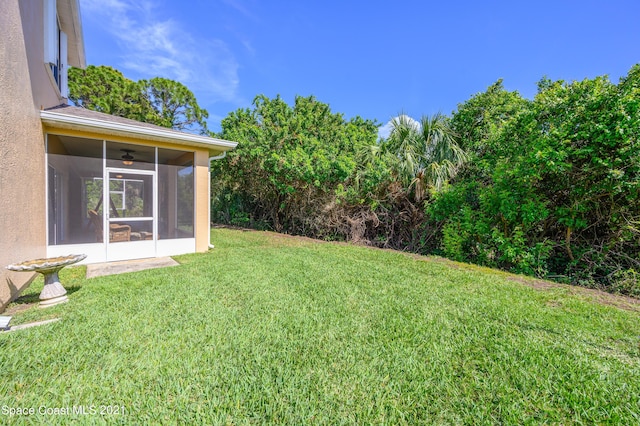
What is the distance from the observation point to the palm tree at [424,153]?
841 cm

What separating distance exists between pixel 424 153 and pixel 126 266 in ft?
30.0

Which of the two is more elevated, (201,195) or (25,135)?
(25,135)

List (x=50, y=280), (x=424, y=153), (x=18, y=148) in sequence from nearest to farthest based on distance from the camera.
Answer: (x=50, y=280), (x=18, y=148), (x=424, y=153)

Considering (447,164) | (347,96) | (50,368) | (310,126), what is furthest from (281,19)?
(50,368)

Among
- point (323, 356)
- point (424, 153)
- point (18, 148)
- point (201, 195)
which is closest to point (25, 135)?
point (18, 148)

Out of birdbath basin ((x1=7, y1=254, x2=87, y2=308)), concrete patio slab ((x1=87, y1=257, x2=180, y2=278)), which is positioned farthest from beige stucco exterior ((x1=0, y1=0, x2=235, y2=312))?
concrete patio slab ((x1=87, y1=257, x2=180, y2=278))

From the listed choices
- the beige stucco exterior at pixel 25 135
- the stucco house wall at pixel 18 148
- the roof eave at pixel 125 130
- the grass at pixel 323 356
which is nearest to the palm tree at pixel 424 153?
the grass at pixel 323 356

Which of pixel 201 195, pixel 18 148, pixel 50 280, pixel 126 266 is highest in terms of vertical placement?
pixel 18 148

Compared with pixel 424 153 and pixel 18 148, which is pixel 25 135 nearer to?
pixel 18 148

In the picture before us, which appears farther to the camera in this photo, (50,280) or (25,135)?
(25,135)

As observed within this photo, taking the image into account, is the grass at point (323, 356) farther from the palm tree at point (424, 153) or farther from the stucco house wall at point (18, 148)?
the palm tree at point (424, 153)

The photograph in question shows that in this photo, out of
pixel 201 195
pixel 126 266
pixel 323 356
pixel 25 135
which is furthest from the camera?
pixel 201 195

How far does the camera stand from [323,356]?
2.59 meters

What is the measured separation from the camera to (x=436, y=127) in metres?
8.83
